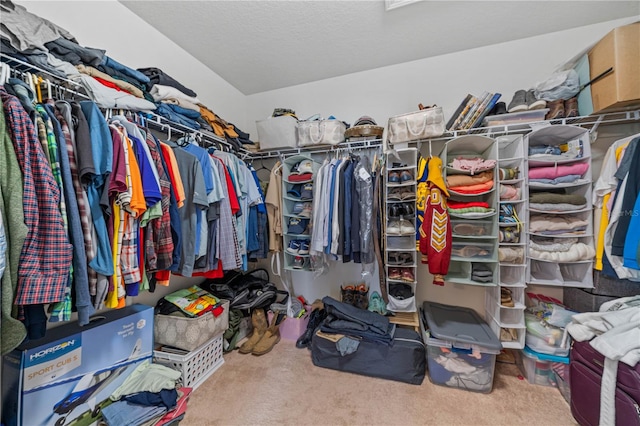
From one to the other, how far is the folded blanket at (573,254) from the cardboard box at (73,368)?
8.77 ft

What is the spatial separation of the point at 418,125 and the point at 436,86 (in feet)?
2.20

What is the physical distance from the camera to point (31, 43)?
96 cm

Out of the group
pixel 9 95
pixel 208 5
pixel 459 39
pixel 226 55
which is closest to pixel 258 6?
pixel 208 5

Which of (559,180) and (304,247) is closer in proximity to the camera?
(559,180)

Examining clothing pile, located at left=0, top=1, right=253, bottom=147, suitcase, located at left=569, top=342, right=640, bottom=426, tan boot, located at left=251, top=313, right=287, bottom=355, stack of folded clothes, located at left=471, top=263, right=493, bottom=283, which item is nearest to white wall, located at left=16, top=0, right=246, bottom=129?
clothing pile, located at left=0, top=1, right=253, bottom=147

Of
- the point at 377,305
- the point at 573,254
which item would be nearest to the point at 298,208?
the point at 377,305

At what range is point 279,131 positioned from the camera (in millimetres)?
2105

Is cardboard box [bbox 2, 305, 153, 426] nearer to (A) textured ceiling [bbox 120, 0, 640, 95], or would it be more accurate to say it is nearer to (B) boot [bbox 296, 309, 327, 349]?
(B) boot [bbox 296, 309, 327, 349]

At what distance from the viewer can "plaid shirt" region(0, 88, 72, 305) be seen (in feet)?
2.39

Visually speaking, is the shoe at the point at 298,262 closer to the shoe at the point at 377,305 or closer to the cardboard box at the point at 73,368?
the shoe at the point at 377,305

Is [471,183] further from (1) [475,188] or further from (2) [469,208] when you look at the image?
(2) [469,208]

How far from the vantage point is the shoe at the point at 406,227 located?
65.8 inches

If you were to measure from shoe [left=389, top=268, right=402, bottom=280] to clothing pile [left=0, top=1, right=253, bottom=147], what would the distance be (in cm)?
185

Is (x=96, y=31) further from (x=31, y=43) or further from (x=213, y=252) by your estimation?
(x=213, y=252)
